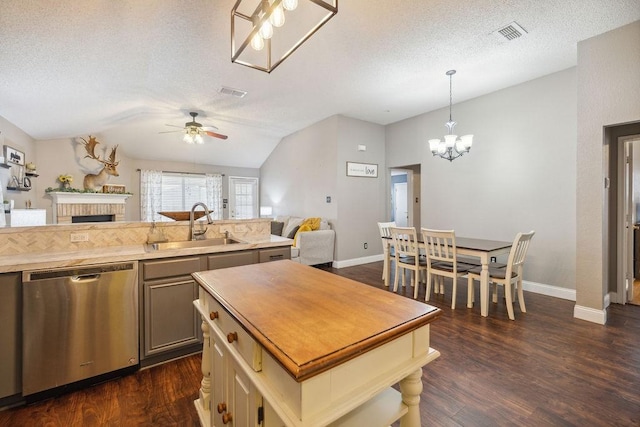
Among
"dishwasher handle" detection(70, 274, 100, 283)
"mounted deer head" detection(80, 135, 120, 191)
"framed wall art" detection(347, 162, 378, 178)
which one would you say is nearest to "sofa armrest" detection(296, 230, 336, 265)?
"framed wall art" detection(347, 162, 378, 178)

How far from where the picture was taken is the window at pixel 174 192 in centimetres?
712

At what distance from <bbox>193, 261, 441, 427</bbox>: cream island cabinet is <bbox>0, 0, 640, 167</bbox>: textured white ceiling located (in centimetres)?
243

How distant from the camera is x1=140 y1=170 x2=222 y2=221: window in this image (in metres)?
7.12

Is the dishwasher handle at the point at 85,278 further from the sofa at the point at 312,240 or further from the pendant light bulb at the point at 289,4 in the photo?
the sofa at the point at 312,240

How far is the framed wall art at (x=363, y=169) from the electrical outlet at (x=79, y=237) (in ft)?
13.8

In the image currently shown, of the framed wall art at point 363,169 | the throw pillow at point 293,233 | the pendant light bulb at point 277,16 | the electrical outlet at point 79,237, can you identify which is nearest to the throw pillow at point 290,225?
the throw pillow at point 293,233

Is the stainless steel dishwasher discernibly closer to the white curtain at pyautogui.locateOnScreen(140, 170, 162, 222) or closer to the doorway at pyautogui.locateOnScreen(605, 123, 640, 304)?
the doorway at pyautogui.locateOnScreen(605, 123, 640, 304)

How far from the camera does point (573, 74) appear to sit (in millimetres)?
3480

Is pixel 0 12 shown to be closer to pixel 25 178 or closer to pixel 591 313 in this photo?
pixel 25 178

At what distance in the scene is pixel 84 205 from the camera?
5.34 m

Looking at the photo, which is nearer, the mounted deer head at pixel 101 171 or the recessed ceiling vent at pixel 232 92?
the recessed ceiling vent at pixel 232 92

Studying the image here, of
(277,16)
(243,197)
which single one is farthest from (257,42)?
(243,197)

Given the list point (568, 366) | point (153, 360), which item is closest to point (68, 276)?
point (153, 360)

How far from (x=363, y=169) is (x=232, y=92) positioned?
2.89m
